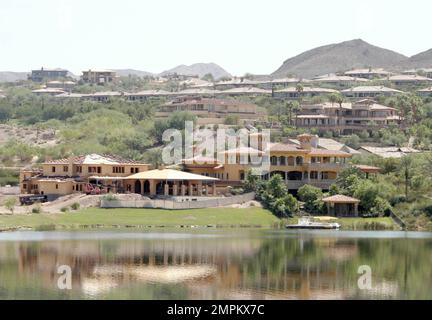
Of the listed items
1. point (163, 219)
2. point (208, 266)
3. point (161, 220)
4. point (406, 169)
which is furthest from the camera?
point (406, 169)

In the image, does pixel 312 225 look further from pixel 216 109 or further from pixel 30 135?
pixel 30 135

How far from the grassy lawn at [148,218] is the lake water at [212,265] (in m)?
6.87

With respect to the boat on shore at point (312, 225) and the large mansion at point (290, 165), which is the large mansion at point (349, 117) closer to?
the large mansion at point (290, 165)

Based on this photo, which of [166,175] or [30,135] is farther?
[30,135]

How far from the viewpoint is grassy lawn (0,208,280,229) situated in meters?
94.2

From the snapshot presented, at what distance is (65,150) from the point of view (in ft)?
446

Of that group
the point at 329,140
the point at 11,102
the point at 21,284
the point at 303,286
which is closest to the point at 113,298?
the point at 21,284

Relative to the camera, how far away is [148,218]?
98188 mm

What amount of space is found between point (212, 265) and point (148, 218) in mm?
32900

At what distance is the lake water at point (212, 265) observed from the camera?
5556 centimetres

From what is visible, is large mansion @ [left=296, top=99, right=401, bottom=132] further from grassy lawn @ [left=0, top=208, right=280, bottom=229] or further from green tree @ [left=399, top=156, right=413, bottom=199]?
grassy lawn @ [left=0, top=208, right=280, bottom=229]

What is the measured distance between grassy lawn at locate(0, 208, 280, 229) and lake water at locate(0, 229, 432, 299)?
6875 millimetres

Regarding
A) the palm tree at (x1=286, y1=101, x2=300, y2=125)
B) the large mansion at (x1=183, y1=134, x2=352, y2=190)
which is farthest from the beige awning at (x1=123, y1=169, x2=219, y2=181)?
the palm tree at (x1=286, y1=101, x2=300, y2=125)

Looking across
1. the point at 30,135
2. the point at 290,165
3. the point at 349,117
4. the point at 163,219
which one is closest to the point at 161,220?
the point at 163,219
